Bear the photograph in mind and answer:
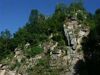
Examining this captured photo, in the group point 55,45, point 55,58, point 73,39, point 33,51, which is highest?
point 73,39

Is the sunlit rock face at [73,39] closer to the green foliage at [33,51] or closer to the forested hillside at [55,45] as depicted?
the forested hillside at [55,45]

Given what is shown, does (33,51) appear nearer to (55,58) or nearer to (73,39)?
(55,58)

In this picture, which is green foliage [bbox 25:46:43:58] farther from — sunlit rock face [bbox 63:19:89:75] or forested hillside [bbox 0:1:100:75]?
sunlit rock face [bbox 63:19:89:75]

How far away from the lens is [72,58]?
72438mm

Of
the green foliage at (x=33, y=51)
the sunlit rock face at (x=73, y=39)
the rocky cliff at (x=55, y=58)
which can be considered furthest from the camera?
the green foliage at (x=33, y=51)

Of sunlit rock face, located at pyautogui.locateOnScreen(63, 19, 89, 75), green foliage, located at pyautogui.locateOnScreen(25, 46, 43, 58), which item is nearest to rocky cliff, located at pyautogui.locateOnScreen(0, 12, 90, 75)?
sunlit rock face, located at pyautogui.locateOnScreen(63, 19, 89, 75)

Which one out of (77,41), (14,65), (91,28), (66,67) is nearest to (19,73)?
(14,65)

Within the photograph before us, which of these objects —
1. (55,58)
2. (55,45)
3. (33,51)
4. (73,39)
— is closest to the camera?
(55,58)

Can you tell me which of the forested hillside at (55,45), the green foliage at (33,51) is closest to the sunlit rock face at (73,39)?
the forested hillside at (55,45)

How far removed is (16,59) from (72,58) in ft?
48.7

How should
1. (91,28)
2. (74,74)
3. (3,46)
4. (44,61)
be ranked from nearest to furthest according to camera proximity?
Answer: (74,74) < (44,61) < (91,28) < (3,46)

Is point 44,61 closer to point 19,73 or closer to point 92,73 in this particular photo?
point 19,73

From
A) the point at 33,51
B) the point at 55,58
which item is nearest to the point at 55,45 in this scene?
the point at 55,58

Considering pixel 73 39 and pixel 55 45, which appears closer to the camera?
pixel 73 39
